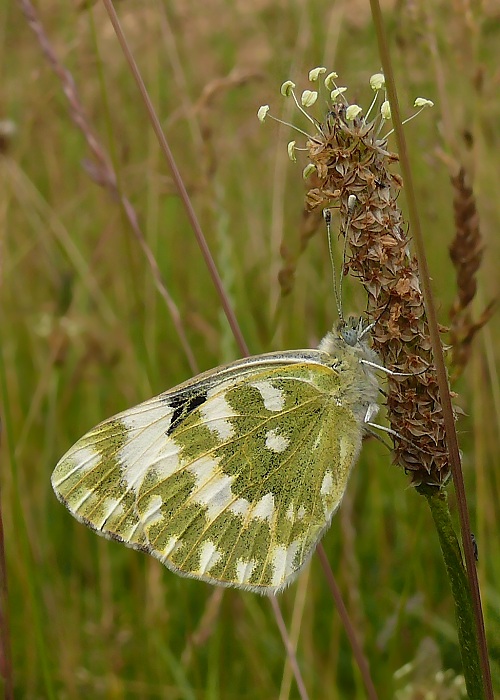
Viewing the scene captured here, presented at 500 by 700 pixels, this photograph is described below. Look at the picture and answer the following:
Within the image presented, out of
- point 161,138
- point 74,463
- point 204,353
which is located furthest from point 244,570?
point 204,353

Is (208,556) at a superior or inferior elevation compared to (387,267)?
inferior

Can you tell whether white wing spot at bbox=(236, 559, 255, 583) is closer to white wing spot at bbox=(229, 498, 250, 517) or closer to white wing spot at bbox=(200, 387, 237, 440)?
white wing spot at bbox=(229, 498, 250, 517)

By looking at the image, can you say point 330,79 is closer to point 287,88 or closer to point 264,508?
point 287,88

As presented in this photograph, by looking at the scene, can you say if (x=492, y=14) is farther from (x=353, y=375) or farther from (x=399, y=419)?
(x=399, y=419)

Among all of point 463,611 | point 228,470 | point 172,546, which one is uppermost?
point 228,470

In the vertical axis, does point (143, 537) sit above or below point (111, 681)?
above

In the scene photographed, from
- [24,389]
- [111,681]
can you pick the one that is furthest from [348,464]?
[24,389]
